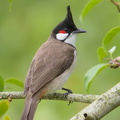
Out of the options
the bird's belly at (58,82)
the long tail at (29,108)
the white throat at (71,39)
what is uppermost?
the white throat at (71,39)

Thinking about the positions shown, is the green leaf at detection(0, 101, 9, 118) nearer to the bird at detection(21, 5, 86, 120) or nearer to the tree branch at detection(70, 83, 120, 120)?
the tree branch at detection(70, 83, 120, 120)

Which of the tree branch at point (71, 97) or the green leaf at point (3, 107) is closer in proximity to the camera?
the green leaf at point (3, 107)

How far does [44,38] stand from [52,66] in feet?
5.04

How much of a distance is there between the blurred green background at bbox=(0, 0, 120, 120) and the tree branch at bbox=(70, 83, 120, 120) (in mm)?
1891

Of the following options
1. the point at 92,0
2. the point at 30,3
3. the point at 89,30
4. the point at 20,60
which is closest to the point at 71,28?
the point at 89,30

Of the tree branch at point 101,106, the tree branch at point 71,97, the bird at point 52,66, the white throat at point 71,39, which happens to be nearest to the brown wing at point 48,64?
the bird at point 52,66

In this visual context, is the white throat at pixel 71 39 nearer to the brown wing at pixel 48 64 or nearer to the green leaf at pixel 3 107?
the brown wing at pixel 48 64

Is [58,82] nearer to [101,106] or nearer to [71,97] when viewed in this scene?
[71,97]

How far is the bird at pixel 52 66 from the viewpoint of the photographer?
3.48 metres

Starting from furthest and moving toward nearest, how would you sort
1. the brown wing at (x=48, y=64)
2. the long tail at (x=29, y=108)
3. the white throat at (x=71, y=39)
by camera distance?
the white throat at (x=71, y=39), the brown wing at (x=48, y=64), the long tail at (x=29, y=108)

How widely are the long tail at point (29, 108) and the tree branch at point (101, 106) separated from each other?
811 mm

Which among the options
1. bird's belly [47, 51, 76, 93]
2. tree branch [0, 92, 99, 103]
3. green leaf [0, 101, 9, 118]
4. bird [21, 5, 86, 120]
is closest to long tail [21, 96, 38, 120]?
bird [21, 5, 86, 120]

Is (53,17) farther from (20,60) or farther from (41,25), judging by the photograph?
(20,60)

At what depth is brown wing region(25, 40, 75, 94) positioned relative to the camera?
3670 millimetres
